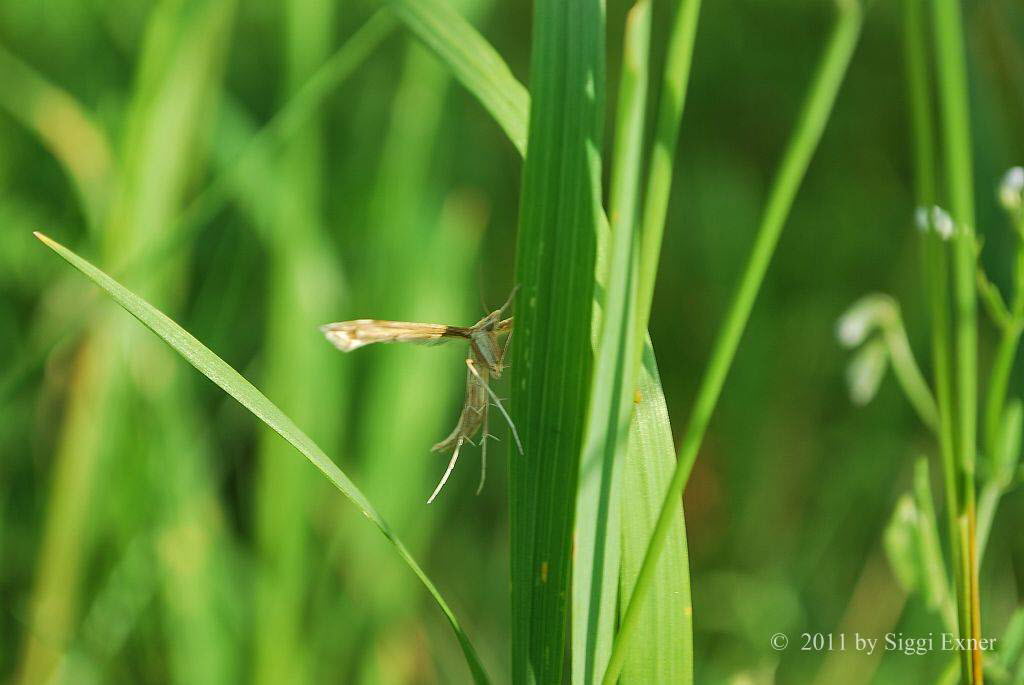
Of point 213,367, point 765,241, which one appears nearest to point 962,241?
point 765,241

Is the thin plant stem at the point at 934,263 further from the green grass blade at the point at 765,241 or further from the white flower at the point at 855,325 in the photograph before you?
the white flower at the point at 855,325

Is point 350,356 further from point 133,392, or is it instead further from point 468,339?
point 468,339

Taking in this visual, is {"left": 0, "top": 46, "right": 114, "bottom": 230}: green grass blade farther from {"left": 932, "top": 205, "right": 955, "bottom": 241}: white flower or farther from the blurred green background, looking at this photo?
{"left": 932, "top": 205, "right": 955, "bottom": 241}: white flower

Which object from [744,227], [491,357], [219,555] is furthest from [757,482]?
[491,357]

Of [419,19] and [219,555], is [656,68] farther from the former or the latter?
[419,19]

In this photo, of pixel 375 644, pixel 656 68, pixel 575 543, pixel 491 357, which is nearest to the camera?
pixel 575 543

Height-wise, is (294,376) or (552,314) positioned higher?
(294,376)

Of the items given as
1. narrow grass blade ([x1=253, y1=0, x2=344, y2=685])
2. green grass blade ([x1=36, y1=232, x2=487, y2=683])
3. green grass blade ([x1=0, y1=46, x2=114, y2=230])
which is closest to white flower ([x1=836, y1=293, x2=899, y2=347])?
green grass blade ([x1=36, y1=232, x2=487, y2=683])
